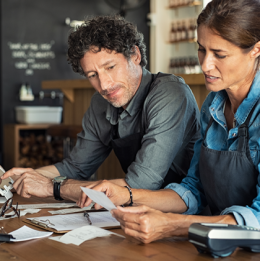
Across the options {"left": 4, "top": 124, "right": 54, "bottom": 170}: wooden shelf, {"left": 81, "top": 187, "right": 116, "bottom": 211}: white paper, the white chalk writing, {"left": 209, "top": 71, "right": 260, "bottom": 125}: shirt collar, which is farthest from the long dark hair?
the white chalk writing

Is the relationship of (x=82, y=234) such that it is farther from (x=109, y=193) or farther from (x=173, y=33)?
(x=173, y=33)

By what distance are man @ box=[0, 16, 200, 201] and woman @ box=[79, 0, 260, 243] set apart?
0.22 meters

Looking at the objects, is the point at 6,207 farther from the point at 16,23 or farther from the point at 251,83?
the point at 16,23

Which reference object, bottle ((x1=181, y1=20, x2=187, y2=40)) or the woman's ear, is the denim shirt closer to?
the woman's ear

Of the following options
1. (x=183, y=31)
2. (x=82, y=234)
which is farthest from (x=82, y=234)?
(x=183, y=31)

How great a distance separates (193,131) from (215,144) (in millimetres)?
481

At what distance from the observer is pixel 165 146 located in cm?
176

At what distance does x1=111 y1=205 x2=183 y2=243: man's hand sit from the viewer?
3.89 feet

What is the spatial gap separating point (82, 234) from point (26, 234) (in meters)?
0.18

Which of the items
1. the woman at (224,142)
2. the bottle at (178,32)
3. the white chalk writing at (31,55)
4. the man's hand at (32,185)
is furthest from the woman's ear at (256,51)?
the bottle at (178,32)

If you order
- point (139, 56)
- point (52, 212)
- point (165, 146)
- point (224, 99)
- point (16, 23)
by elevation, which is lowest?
point (52, 212)

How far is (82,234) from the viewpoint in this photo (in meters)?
1.26

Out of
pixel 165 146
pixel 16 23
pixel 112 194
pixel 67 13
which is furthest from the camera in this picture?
pixel 67 13

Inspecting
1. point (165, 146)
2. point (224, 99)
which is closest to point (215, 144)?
point (224, 99)
